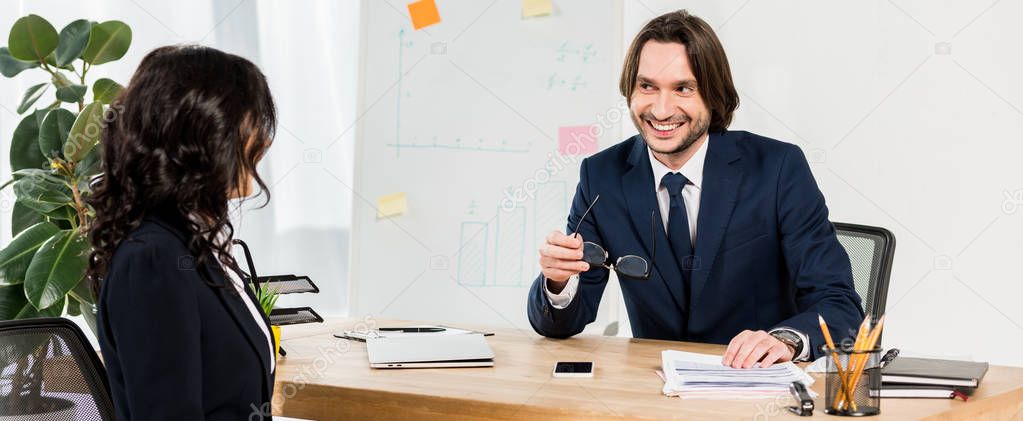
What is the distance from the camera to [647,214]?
2123mm

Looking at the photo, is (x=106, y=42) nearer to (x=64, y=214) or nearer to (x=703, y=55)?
(x=64, y=214)

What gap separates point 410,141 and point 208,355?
213 centimetres

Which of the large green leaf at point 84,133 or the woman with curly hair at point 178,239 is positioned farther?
the large green leaf at point 84,133

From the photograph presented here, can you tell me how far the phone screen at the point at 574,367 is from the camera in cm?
165

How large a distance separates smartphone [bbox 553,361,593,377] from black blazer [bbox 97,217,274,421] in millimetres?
609

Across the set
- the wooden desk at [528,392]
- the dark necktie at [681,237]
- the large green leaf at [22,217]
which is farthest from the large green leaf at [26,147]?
the dark necktie at [681,237]

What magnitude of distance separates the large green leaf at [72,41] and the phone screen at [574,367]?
1550 millimetres

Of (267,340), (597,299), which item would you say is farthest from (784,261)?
(267,340)

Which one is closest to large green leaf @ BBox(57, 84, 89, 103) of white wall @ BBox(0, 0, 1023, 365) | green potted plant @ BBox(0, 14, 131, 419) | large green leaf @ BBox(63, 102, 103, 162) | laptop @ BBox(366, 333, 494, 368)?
green potted plant @ BBox(0, 14, 131, 419)

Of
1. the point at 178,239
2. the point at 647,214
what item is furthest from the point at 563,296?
the point at 178,239

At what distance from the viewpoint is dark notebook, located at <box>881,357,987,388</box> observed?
1.50 meters

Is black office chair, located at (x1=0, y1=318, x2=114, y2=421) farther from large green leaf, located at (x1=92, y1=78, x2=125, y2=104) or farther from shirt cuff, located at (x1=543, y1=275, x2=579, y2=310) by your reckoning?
large green leaf, located at (x1=92, y1=78, x2=125, y2=104)

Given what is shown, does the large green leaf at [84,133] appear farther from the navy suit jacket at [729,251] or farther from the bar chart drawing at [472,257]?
the bar chart drawing at [472,257]

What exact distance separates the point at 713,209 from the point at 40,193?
1.56 metres
